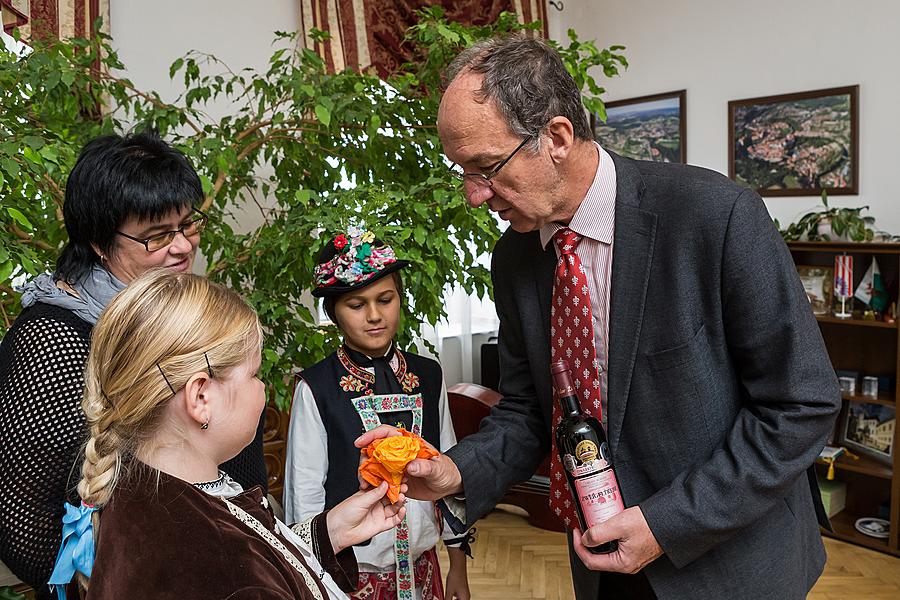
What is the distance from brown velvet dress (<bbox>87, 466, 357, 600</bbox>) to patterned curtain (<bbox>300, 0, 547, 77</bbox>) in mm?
3224

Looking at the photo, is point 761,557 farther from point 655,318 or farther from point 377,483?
point 377,483

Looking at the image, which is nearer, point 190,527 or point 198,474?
point 190,527

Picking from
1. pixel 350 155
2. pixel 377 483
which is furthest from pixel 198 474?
pixel 350 155

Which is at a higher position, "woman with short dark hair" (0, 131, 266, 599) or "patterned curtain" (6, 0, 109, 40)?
"patterned curtain" (6, 0, 109, 40)

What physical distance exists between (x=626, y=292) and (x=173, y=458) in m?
0.81

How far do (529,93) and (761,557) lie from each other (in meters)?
0.92

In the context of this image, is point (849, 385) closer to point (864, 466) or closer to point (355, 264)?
point (864, 466)

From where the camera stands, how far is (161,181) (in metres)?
1.55

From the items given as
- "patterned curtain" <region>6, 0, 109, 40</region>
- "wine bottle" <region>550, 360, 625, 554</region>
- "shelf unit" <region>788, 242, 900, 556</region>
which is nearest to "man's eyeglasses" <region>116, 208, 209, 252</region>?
"wine bottle" <region>550, 360, 625, 554</region>

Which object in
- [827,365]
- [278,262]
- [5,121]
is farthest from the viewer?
[278,262]

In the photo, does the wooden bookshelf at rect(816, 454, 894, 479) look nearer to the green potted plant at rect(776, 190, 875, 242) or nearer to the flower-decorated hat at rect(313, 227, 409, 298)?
the green potted plant at rect(776, 190, 875, 242)

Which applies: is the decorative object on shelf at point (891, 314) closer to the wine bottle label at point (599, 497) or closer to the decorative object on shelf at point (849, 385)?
the decorative object on shelf at point (849, 385)

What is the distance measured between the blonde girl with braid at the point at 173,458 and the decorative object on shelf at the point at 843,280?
359 centimetres

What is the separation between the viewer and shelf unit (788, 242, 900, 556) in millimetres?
3906
